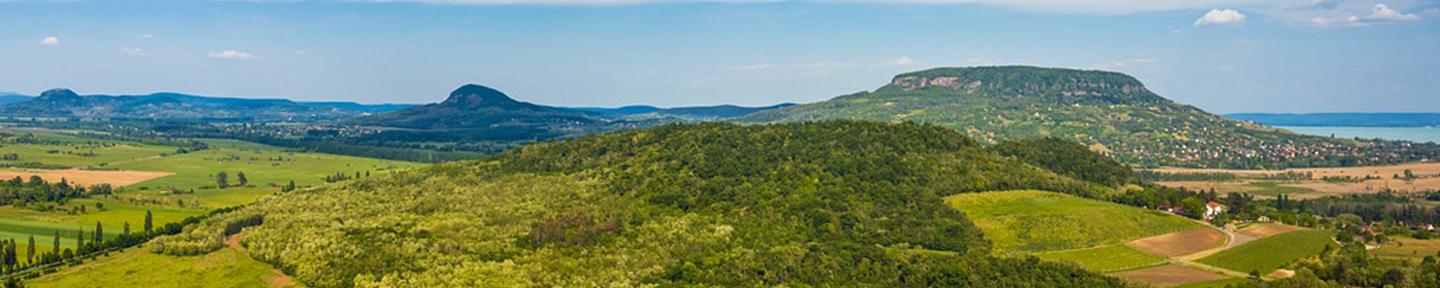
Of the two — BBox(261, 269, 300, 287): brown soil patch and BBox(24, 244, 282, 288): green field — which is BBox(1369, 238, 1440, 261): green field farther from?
BBox(24, 244, 282, 288): green field

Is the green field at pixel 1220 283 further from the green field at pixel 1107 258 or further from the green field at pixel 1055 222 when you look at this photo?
the green field at pixel 1055 222

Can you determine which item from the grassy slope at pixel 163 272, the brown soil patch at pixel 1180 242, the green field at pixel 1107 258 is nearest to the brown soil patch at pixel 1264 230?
the brown soil patch at pixel 1180 242

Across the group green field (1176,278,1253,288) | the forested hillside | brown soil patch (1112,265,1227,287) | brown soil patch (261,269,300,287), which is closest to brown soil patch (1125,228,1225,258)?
brown soil patch (1112,265,1227,287)

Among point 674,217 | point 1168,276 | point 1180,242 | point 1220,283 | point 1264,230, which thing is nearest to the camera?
point 1220,283

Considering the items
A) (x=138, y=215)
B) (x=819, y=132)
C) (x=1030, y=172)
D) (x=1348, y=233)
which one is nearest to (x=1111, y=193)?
(x=1030, y=172)

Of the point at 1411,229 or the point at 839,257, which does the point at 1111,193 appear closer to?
the point at 1411,229

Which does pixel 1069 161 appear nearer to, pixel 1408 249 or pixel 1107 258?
pixel 1408 249

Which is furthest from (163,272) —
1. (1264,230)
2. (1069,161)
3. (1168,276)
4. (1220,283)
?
(1069,161)
